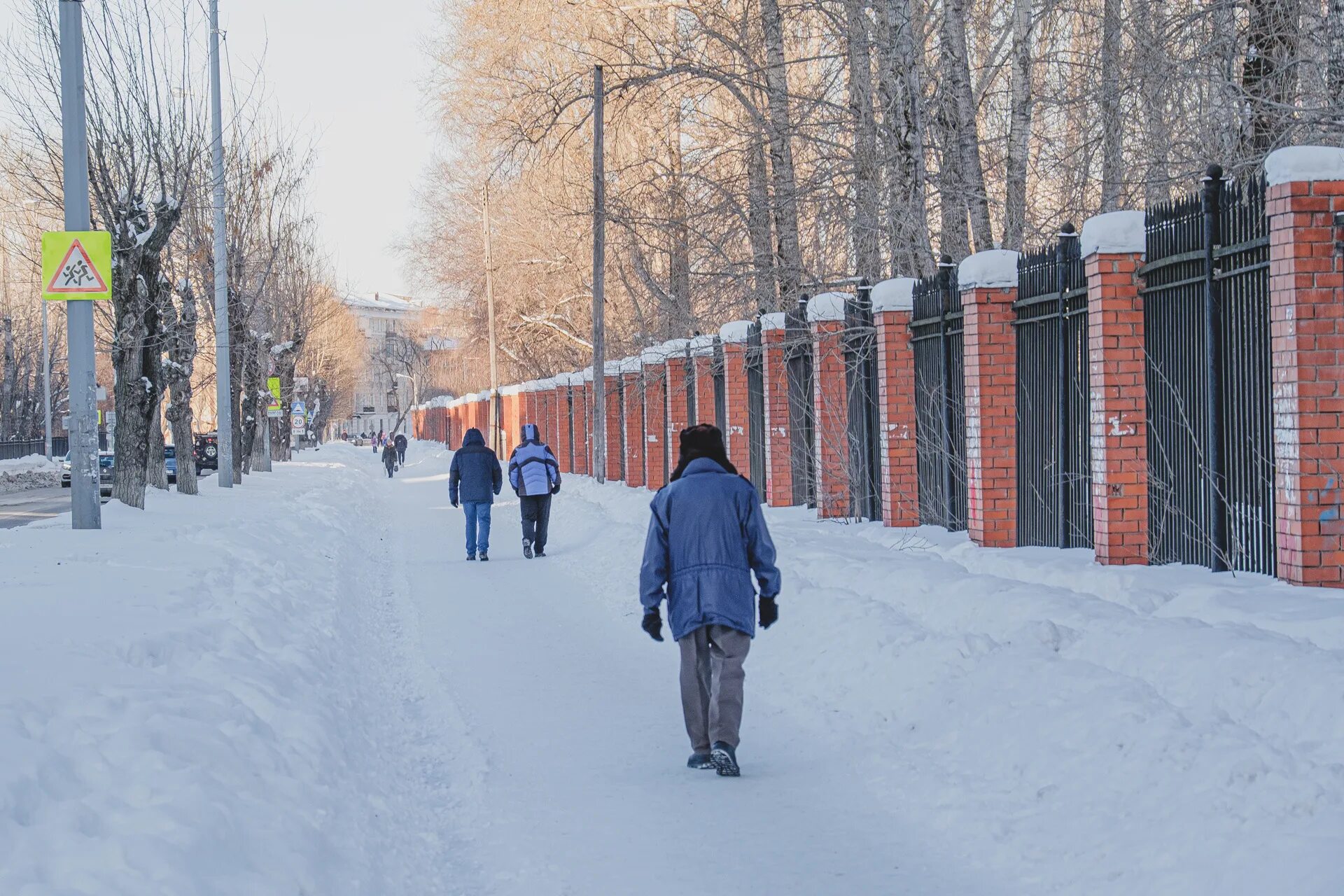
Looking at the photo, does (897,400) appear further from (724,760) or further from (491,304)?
(491,304)

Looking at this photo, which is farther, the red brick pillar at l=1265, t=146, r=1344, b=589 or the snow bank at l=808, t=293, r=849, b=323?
the snow bank at l=808, t=293, r=849, b=323

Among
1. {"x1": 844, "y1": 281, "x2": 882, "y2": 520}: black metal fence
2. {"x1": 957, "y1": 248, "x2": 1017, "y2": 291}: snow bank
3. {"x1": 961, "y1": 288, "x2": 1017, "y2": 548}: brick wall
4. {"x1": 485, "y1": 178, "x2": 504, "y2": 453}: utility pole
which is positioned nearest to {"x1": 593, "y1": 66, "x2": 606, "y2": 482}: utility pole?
{"x1": 844, "y1": 281, "x2": 882, "y2": 520}: black metal fence

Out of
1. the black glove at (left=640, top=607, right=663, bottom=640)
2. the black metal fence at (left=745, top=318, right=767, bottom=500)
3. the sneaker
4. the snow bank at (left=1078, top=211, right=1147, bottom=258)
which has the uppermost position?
the snow bank at (left=1078, top=211, right=1147, bottom=258)

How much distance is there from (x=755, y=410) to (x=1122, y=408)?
10520mm

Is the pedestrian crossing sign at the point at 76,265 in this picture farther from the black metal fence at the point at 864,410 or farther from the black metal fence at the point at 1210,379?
the black metal fence at the point at 1210,379

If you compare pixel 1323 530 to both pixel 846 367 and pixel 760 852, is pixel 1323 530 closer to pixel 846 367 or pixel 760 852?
pixel 760 852

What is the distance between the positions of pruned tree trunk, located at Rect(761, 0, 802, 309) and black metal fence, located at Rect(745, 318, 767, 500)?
756mm

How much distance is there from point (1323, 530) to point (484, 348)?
47.2 meters

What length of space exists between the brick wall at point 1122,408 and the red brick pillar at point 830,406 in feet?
20.0

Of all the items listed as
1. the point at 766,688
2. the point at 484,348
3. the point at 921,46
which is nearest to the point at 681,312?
the point at 921,46

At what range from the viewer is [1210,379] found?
8.54 m

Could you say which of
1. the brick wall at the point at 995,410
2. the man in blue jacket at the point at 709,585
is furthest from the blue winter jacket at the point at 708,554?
the brick wall at the point at 995,410

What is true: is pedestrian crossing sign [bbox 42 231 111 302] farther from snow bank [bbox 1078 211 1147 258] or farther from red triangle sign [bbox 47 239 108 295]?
snow bank [bbox 1078 211 1147 258]

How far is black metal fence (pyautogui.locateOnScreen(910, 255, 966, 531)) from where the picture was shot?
41.8 feet
